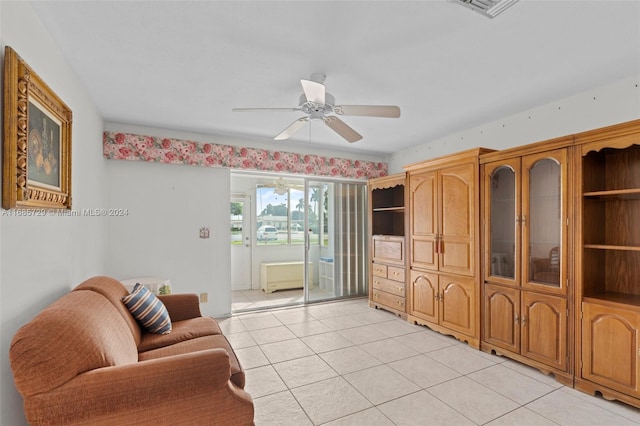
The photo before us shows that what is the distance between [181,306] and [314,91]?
209 cm

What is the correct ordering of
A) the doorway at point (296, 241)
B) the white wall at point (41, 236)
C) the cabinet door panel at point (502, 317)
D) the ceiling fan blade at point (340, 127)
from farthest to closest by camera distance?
the doorway at point (296, 241) < the cabinet door panel at point (502, 317) < the ceiling fan blade at point (340, 127) < the white wall at point (41, 236)

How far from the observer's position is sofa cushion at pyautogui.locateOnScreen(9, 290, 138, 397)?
3.99 feet

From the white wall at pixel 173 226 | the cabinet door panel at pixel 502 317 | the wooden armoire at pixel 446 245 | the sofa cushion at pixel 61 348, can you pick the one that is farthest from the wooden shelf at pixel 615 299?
the white wall at pixel 173 226

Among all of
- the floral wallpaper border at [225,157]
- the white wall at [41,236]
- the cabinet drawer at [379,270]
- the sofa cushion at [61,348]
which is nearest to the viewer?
the sofa cushion at [61,348]

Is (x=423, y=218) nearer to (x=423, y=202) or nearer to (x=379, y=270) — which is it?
(x=423, y=202)

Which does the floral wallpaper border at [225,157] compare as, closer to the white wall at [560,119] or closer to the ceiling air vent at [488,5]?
the white wall at [560,119]

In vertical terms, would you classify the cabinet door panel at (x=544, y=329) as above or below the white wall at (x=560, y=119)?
below

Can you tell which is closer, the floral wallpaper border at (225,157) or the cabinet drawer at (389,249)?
the floral wallpaper border at (225,157)

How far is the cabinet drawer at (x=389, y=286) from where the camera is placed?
169 inches

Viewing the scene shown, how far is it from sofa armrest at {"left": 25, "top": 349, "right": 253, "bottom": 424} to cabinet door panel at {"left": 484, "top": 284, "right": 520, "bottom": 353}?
8.14ft

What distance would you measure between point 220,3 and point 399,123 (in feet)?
8.36

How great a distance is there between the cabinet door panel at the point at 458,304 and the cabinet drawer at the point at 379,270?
3.34 feet

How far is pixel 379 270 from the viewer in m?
4.70

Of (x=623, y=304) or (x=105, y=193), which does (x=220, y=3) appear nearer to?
(x=105, y=193)
